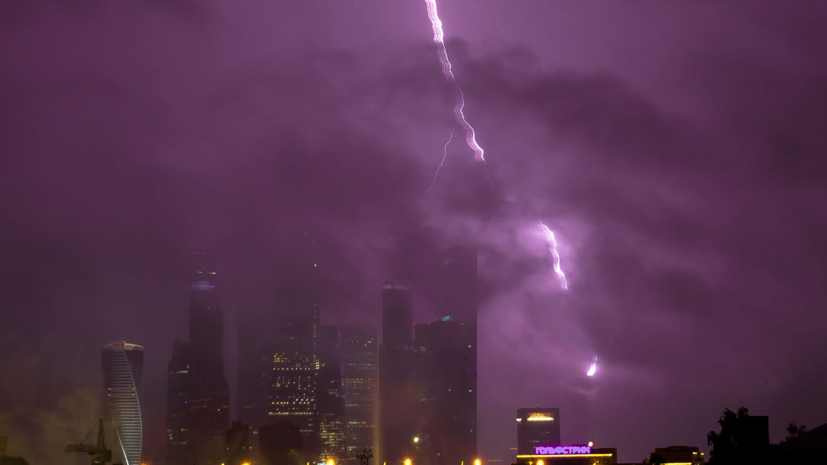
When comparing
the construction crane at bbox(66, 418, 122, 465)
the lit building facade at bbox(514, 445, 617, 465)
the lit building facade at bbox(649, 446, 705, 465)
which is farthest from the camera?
the construction crane at bbox(66, 418, 122, 465)

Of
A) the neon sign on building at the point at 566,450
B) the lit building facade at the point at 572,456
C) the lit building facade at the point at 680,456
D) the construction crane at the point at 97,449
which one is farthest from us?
the construction crane at the point at 97,449

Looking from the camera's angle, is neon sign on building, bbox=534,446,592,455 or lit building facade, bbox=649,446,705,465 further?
neon sign on building, bbox=534,446,592,455

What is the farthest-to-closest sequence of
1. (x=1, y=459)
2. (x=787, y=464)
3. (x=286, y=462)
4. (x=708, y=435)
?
(x=286, y=462), (x=1, y=459), (x=708, y=435), (x=787, y=464)

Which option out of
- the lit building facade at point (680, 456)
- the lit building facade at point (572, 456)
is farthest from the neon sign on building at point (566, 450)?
the lit building facade at point (680, 456)

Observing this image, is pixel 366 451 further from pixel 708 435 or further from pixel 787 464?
pixel 708 435

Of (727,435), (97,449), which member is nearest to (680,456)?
(727,435)

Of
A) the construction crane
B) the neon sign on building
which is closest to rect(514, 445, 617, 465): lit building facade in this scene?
the neon sign on building

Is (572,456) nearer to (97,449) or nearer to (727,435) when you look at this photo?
(727,435)

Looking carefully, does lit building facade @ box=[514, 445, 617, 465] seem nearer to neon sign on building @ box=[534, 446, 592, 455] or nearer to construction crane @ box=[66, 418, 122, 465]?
neon sign on building @ box=[534, 446, 592, 455]

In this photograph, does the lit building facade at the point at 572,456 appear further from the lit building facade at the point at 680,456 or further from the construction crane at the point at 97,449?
the construction crane at the point at 97,449

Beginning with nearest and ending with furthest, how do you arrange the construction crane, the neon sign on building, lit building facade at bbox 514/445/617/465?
lit building facade at bbox 514/445/617/465 → the neon sign on building → the construction crane

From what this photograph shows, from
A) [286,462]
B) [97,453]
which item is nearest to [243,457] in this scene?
[286,462]
